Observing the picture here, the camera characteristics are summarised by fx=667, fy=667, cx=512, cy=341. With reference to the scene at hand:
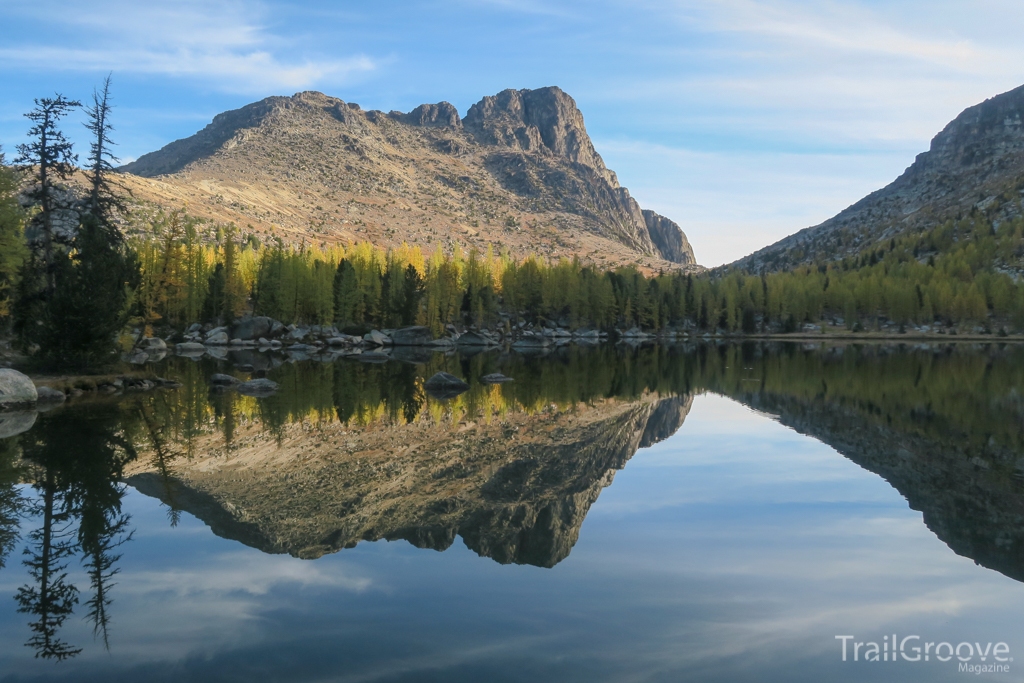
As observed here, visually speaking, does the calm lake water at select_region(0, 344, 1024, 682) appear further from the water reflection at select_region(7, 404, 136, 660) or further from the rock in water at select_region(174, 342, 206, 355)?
the rock in water at select_region(174, 342, 206, 355)

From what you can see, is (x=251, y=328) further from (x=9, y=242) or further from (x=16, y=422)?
(x=16, y=422)

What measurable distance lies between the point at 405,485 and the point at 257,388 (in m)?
20.4

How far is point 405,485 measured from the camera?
592 inches

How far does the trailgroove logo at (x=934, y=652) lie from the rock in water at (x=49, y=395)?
2919cm

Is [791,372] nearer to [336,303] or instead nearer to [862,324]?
[336,303]

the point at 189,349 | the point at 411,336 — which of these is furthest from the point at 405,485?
the point at 411,336

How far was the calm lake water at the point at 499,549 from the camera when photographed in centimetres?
757

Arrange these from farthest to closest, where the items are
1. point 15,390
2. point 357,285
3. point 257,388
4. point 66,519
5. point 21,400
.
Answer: point 357,285, point 257,388, point 21,400, point 15,390, point 66,519

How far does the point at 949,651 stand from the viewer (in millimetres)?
7934

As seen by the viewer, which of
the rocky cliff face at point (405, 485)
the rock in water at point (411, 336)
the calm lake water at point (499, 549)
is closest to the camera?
the calm lake water at point (499, 549)

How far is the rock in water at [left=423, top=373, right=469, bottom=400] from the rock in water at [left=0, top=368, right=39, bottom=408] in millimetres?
16299

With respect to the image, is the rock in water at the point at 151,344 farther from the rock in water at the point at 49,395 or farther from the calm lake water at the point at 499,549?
the calm lake water at the point at 499,549

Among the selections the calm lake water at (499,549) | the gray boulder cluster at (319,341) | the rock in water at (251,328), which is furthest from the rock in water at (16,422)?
the rock in water at (251,328)

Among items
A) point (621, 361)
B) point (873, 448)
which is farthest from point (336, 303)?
point (873, 448)
